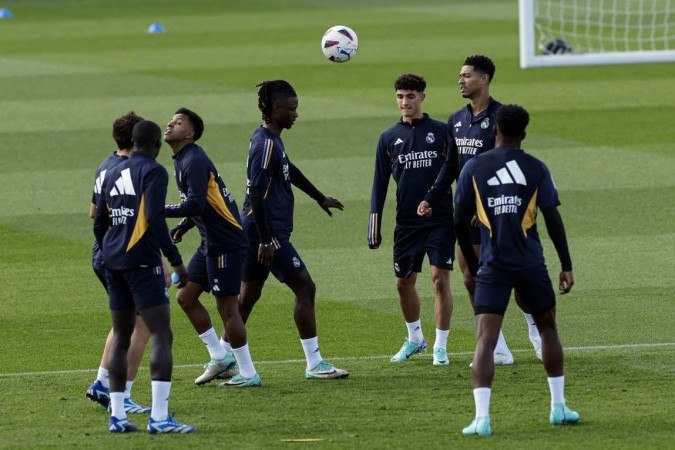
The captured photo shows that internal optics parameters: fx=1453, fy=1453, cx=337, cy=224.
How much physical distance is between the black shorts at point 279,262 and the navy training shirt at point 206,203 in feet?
1.05

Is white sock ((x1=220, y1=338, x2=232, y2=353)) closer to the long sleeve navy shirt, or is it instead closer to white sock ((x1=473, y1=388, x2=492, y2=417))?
the long sleeve navy shirt

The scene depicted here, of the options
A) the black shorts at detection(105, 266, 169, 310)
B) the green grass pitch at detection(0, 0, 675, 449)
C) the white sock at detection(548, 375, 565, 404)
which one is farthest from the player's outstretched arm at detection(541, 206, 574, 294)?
the black shorts at detection(105, 266, 169, 310)

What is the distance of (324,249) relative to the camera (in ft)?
49.9

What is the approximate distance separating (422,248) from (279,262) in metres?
1.22

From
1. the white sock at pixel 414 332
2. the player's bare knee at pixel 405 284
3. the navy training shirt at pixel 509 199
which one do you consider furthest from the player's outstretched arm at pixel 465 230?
the white sock at pixel 414 332

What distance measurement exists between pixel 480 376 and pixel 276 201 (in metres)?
2.58

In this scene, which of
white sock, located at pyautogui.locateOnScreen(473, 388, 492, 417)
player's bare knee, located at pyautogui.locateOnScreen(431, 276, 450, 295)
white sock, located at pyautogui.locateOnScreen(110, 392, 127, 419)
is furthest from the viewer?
player's bare knee, located at pyautogui.locateOnScreen(431, 276, 450, 295)

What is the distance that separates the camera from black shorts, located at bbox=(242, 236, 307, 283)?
10226mm

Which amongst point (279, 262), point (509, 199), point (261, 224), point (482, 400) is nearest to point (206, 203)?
point (261, 224)

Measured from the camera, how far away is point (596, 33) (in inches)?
1286

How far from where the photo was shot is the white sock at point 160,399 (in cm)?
848

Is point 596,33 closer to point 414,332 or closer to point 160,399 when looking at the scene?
point 414,332

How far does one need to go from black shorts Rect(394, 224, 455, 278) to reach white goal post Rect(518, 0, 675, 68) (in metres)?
10.8

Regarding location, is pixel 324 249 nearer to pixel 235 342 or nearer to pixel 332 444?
pixel 235 342
